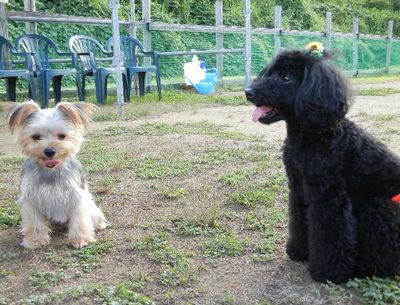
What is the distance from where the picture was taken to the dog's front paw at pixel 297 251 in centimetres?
325

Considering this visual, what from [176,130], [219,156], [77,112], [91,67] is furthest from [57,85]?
[77,112]

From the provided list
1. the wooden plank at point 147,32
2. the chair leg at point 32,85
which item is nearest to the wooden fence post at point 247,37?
the wooden plank at point 147,32

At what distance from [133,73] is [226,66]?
605 cm

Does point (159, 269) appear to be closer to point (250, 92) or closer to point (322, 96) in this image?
point (250, 92)

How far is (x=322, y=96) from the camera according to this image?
2.68 m

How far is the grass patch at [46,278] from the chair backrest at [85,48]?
7.22 metres

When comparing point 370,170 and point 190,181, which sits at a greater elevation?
point 370,170

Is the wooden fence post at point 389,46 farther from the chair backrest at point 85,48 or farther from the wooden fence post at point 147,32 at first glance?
the chair backrest at point 85,48

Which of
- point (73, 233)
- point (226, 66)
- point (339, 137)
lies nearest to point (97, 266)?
point (73, 233)

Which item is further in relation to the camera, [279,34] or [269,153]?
[279,34]

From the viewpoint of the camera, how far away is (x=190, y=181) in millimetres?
5125

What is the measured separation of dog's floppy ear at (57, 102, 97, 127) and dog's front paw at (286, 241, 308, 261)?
1756mm

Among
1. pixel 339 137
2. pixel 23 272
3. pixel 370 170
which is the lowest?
pixel 23 272

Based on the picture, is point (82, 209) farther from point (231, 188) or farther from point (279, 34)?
point (279, 34)
